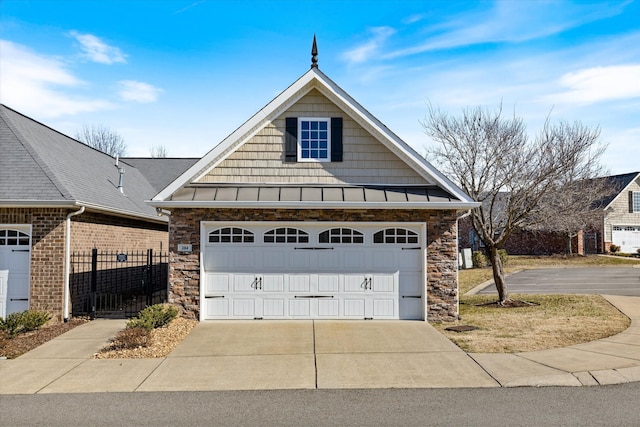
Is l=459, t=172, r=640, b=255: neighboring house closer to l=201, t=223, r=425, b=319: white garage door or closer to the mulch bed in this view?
l=201, t=223, r=425, b=319: white garage door

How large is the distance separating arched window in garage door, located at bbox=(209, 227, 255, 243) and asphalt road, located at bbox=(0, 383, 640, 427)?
19.4 feet

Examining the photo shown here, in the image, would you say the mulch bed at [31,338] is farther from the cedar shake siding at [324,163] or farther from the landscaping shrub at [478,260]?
the landscaping shrub at [478,260]

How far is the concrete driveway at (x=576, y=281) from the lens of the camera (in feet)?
67.8

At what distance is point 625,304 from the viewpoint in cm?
1556

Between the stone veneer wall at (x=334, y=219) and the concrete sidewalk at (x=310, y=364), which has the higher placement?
the stone veneer wall at (x=334, y=219)

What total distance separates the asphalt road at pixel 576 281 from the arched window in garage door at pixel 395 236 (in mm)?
9351

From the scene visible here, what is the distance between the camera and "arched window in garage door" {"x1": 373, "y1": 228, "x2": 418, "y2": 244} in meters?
13.2

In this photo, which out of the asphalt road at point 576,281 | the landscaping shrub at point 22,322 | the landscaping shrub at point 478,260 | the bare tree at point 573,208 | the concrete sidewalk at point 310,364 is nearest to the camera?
the concrete sidewalk at point 310,364

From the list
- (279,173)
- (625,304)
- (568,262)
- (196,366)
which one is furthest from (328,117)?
(568,262)

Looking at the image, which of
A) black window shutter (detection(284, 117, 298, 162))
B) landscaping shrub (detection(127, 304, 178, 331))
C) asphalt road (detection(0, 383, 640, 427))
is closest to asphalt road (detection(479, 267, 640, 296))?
black window shutter (detection(284, 117, 298, 162))

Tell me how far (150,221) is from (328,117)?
9318mm

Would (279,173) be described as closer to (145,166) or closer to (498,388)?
(498,388)

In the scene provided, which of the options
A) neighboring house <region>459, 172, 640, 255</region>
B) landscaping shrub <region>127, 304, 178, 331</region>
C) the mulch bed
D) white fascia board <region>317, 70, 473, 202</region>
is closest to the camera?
the mulch bed

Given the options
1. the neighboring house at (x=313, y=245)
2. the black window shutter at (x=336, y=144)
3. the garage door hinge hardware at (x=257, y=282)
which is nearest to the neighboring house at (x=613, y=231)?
the neighboring house at (x=313, y=245)
